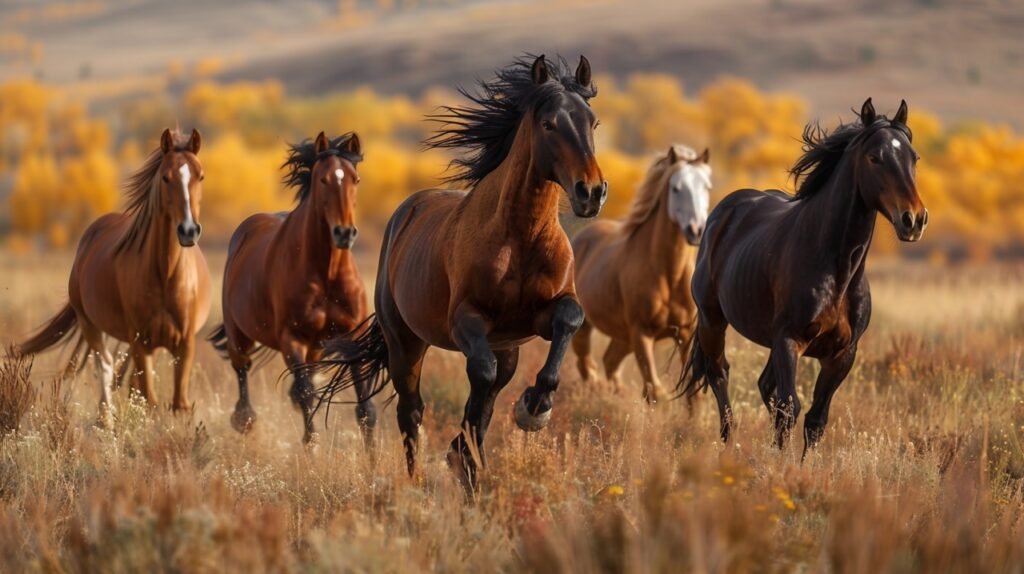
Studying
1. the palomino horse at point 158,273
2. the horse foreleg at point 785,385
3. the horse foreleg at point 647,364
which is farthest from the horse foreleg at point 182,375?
the horse foreleg at point 785,385

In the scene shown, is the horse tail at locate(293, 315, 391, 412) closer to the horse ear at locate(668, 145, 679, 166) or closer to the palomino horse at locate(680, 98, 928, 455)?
the palomino horse at locate(680, 98, 928, 455)

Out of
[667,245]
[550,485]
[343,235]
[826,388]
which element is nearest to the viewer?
[550,485]

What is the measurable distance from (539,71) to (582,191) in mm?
885

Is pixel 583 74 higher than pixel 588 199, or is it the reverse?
pixel 583 74

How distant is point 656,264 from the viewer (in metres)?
11.2

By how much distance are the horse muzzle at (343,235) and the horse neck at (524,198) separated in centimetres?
215

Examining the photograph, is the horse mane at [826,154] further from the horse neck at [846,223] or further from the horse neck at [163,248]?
the horse neck at [163,248]

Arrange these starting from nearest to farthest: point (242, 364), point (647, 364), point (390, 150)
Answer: point (242, 364), point (647, 364), point (390, 150)

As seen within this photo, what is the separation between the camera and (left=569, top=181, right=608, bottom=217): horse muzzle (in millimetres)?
6066

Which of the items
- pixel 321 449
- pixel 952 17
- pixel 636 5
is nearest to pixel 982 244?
pixel 321 449

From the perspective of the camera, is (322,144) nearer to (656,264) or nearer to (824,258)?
(656,264)

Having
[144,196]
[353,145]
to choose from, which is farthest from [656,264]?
[144,196]

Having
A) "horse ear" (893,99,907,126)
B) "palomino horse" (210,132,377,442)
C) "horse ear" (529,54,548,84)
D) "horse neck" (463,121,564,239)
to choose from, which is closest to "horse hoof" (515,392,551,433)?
"horse neck" (463,121,564,239)

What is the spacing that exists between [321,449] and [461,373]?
3232mm
